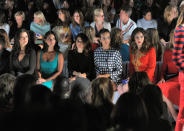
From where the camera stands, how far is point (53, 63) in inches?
175

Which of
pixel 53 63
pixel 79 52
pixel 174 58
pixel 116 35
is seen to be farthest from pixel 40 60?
pixel 174 58

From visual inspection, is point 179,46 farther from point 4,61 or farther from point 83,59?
point 4,61

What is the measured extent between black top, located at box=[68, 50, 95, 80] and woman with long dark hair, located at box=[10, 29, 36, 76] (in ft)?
1.74

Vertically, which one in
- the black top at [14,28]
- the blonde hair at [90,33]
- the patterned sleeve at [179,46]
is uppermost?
the black top at [14,28]

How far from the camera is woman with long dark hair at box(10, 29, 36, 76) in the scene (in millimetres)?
4371

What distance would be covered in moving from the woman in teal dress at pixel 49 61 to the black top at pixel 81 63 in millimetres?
147

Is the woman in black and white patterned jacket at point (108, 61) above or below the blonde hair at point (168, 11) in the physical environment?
below

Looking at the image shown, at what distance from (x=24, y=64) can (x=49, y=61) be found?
0.35 metres

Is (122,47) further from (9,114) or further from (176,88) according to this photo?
(9,114)

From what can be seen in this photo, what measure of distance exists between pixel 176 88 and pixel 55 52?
1.77 m

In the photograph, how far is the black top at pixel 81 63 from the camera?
14.4ft

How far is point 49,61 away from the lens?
14.5ft

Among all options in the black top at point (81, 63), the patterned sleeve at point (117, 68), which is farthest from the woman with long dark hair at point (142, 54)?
the black top at point (81, 63)

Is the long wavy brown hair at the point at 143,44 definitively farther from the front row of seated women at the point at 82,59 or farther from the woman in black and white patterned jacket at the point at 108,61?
the woman in black and white patterned jacket at the point at 108,61
